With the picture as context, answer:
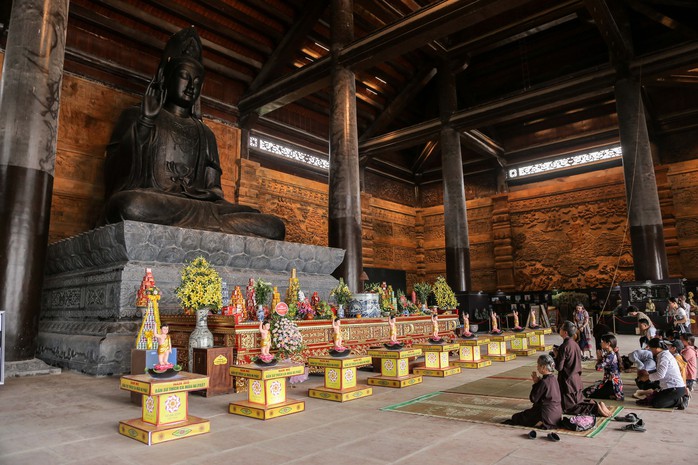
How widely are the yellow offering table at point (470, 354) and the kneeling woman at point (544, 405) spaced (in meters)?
2.88

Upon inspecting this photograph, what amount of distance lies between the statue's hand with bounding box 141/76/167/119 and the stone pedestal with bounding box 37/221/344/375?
8.47ft

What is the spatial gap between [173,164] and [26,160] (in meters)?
3.11

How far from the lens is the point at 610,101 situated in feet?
45.7

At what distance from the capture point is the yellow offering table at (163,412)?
2.77 m

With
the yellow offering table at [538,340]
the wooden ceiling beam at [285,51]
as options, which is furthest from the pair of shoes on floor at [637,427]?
the wooden ceiling beam at [285,51]

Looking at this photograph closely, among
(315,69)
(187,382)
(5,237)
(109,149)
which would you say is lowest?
(187,382)

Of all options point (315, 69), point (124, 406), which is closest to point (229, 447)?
point (124, 406)

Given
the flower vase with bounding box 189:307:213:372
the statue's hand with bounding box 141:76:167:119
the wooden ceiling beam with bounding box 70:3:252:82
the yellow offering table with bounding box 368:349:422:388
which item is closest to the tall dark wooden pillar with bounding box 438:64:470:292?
the wooden ceiling beam with bounding box 70:3:252:82

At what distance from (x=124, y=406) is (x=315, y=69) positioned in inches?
336

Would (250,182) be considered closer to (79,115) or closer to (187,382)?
(79,115)

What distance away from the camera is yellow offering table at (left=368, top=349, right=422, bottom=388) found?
15.4 ft

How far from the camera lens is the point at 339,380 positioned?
162 inches

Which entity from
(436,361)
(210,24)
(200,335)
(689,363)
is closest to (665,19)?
(689,363)

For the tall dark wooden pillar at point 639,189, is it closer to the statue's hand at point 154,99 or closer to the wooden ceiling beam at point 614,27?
→ the wooden ceiling beam at point 614,27
